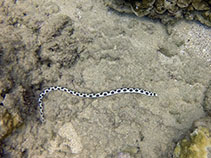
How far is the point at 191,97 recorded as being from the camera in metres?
4.82

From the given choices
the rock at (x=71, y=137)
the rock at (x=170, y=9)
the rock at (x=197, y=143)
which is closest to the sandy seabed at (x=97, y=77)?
the rock at (x=71, y=137)

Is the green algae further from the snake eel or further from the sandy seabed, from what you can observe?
the snake eel

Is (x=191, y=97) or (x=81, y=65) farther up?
(x=81, y=65)

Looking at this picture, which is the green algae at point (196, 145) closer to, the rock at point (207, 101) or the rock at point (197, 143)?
the rock at point (197, 143)

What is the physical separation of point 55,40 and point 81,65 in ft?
3.66

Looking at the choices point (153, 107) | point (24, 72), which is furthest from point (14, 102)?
point (153, 107)

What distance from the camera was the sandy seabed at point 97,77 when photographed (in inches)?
171

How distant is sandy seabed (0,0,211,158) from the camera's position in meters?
4.33

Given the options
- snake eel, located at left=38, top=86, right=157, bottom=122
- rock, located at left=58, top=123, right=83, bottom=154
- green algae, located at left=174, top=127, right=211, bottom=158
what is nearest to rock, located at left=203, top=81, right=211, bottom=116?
green algae, located at left=174, top=127, right=211, bottom=158

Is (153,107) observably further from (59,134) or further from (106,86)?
(59,134)

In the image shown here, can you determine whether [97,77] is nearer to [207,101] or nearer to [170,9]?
[170,9]

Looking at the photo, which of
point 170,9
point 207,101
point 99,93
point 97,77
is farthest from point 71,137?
point 170,9

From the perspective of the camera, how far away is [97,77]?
16.4 ft

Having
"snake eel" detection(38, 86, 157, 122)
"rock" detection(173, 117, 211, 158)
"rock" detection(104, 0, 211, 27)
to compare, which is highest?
"rock" detection(104, 0, 211, 27)
